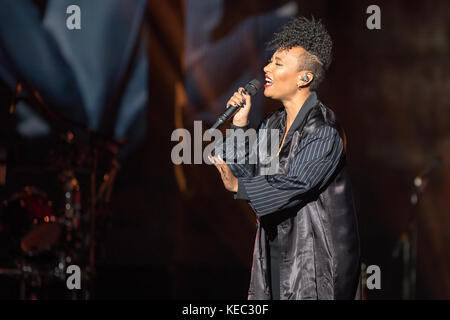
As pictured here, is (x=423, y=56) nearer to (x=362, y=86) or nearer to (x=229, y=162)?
(x=362, y=86)

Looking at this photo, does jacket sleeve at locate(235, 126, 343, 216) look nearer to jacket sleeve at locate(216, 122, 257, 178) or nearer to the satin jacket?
the satin jacket

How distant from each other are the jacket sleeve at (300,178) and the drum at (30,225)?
101 inches

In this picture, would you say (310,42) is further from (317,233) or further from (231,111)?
(317,233)

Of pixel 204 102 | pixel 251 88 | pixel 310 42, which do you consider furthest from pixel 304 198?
pixel 204 102

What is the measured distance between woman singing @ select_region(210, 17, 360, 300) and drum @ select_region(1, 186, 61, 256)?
2483 mm

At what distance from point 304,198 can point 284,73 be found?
18.8 inches

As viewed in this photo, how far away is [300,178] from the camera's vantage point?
6.39ft

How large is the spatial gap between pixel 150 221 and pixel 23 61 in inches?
82.6

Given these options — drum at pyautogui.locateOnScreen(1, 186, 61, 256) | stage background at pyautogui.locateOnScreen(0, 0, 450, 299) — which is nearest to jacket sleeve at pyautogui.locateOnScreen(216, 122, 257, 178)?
drum at pyautogui.locateOnScreen(1, 186, 61, 256)

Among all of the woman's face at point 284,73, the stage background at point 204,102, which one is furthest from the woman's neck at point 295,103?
the stage background at point 204,102

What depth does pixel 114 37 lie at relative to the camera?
238 inches

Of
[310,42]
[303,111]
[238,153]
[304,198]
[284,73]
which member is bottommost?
[304,198]

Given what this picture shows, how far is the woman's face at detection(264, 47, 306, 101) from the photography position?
2139 mm
